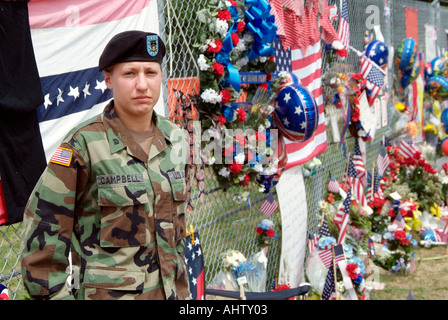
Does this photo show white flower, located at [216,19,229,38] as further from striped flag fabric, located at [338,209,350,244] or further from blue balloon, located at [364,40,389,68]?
blue balloon, located at [364,40,389,68]

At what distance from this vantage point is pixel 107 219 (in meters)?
1.98

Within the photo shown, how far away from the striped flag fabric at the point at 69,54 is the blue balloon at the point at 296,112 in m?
1.65

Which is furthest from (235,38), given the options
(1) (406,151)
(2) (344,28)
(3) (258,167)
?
(1) (406,151)

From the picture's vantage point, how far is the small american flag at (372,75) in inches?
267

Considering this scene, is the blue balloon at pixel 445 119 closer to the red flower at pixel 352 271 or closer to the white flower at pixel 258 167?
the red flower at pixel 352 271

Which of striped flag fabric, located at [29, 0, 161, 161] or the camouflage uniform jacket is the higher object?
striped flag fabric, located at [29, 0, 161, 161]

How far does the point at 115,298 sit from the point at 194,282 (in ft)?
4.34

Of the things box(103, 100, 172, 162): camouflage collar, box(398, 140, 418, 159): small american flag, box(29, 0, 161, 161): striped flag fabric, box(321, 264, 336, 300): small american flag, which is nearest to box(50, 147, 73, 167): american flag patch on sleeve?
box(103, 100, 172, 162): camouflage collar

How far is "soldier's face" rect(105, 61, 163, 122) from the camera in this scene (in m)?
2.03

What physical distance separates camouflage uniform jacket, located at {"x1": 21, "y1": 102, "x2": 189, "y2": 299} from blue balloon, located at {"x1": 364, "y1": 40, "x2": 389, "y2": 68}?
18.1ft

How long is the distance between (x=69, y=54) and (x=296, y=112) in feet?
6.68

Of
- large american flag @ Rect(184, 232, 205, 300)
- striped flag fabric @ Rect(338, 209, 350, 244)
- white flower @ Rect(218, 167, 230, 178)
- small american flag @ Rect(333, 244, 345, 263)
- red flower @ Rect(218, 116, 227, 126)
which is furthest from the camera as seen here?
striped flag fabric @ Rect(338, 209, 350, 244)

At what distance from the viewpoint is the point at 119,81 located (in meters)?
2.04
